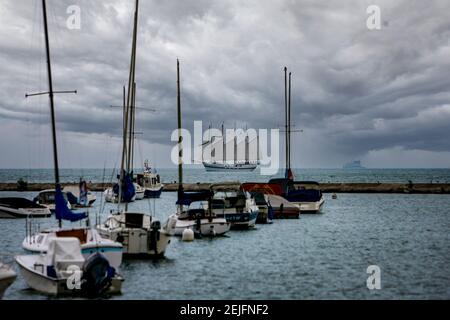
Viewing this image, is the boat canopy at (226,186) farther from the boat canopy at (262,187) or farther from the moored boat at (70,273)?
the moored boat at (70,273)

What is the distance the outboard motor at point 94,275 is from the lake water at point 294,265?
4.63ft

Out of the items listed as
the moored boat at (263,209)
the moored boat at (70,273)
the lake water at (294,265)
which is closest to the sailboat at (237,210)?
the lake water at (294,265)

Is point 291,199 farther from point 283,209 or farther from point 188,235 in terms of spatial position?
point 188,235

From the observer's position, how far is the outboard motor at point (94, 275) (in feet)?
A: 62.8

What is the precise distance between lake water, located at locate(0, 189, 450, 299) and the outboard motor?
1411mm

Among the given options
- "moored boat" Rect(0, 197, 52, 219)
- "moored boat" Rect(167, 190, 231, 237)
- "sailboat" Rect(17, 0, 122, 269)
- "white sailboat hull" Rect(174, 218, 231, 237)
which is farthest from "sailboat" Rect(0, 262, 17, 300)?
"moored boat" Rect(0, 197, 52, 219)

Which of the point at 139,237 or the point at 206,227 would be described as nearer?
the point at 139,237

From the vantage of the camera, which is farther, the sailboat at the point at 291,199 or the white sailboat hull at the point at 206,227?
the sailboat at the point at 291,199

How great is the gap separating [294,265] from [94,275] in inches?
475

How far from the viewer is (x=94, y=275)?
1930cm

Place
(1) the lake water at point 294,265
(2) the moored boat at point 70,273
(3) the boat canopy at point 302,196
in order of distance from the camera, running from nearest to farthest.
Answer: (2) the moored boat at point 70,273, (1) the lake water at point 294,265, (3) the boat canopy at point 302,196

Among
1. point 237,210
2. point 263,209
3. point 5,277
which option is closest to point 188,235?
point 237,210
